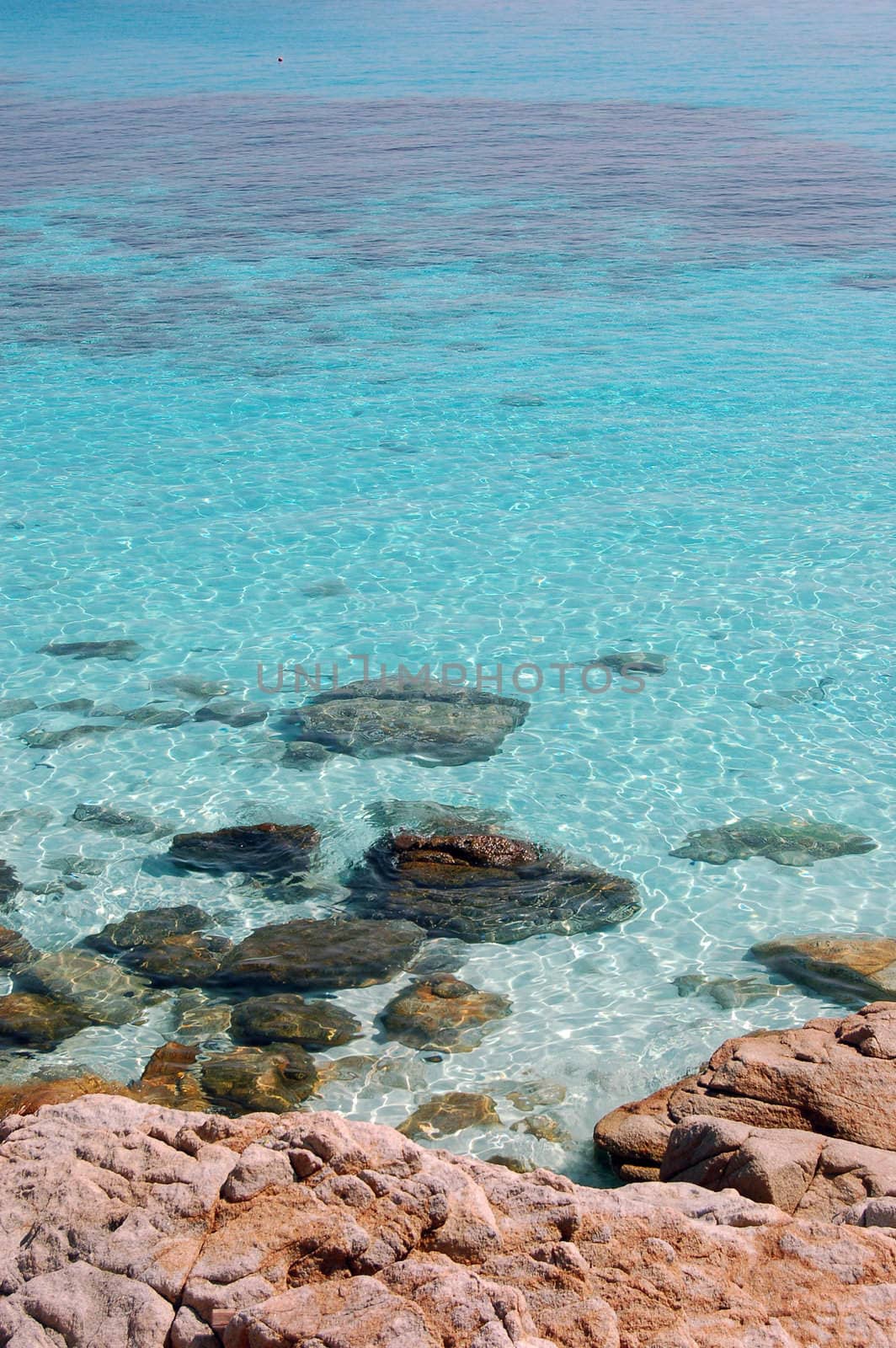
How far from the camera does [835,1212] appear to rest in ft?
16.2

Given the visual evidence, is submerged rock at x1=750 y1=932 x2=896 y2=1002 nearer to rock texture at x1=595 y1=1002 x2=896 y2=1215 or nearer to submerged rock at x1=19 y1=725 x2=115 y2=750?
rock texture at x1=595 y1=1002 x2=896 y2=1215

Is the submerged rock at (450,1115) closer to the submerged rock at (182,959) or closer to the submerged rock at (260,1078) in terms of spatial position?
the submerged rock at (260,1078)

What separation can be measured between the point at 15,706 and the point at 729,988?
6933 millimetres

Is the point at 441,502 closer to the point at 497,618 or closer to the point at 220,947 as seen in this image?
the point at 497,618

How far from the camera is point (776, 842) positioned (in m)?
9.57

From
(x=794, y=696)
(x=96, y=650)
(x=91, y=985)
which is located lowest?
(x=91, y=985)

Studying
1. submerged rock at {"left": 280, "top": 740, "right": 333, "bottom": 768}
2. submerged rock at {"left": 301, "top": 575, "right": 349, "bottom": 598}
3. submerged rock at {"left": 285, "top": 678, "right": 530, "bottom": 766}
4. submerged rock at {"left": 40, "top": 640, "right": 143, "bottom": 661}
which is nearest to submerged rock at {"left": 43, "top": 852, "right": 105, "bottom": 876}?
submerged rock at {"left": 280, "top": 740, "right": 333, "bottom": 768}

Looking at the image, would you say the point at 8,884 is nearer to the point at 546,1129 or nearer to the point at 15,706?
the point at 15,706

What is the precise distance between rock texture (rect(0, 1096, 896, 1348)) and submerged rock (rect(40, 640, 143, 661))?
7.90 m

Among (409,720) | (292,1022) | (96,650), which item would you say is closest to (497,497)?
(409,720)

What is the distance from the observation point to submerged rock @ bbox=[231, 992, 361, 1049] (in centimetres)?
751

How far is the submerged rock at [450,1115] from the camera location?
22.2 feet

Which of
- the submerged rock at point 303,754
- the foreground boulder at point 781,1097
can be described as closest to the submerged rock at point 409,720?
the submerged rock at point 303,754

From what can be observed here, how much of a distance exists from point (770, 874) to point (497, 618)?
472cm
